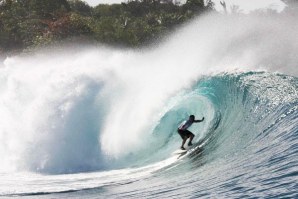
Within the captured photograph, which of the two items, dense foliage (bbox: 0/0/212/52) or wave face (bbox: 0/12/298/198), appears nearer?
wave face (bbox: 0/12/298/198)

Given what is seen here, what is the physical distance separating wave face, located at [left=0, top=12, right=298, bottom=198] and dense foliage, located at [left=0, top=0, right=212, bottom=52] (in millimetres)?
29158

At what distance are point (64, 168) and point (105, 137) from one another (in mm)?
2549

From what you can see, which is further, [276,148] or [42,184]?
[42,184]

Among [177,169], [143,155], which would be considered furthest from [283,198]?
[143,155]

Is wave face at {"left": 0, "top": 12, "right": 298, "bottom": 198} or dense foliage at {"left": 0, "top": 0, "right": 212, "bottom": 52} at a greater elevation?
wave face at {"left": 0, "top": 12, "right": 298, "bottom": 198}

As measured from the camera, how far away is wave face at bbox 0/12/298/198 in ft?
30.0

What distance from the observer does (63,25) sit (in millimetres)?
52875

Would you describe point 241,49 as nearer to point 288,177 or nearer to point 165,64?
point 165,64

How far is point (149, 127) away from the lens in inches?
720

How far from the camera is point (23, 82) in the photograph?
61.7 ft

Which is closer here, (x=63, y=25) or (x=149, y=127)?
(x=149, y=127)

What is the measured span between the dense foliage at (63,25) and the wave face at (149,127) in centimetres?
2916

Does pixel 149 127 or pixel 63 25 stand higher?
pixel 149 127

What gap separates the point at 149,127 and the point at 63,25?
36952 millimetres
